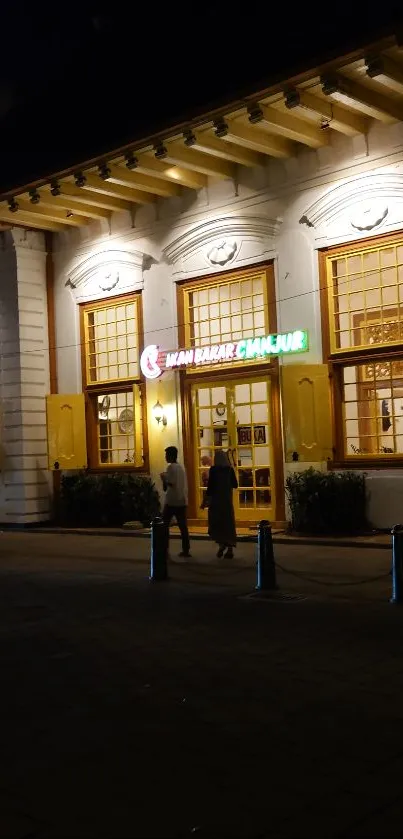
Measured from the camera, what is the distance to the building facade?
14.7m

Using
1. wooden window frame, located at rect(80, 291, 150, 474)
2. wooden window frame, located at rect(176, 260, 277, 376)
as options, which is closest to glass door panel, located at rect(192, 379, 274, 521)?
wooden window frame, located at rect(176, 260, 277, 376)

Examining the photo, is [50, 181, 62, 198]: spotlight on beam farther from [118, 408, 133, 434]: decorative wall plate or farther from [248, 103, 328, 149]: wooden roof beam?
[118, 408, 133, 434]: decorative wall plate

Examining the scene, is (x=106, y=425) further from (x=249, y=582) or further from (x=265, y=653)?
(x=265, y=653)

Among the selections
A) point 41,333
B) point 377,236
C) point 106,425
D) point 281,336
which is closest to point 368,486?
point 281,336

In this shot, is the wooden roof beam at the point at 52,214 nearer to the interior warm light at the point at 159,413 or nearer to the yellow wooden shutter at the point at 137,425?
the yellow wooden shutter at the point at 137,425

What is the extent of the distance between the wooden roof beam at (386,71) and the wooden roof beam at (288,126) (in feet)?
5.98

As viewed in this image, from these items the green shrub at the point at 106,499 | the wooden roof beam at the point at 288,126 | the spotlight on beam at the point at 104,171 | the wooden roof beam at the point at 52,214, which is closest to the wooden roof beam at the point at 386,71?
the wooden roof beam at the point at 288,126

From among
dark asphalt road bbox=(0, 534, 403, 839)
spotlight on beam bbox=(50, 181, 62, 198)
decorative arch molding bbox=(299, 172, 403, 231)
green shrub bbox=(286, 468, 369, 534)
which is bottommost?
dark asphalt road bbox=(0, 534, 403, 839)

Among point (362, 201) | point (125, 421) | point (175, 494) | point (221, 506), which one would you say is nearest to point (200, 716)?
point (221, 506)

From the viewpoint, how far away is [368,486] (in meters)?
14.8

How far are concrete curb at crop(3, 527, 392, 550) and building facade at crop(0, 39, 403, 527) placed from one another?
29.5 inches

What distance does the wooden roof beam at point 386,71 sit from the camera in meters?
12.3

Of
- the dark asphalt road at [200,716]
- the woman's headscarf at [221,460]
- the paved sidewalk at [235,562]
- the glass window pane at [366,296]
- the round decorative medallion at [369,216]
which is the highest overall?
the round decorative medallion at [369,216]

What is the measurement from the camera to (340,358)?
596 inches
